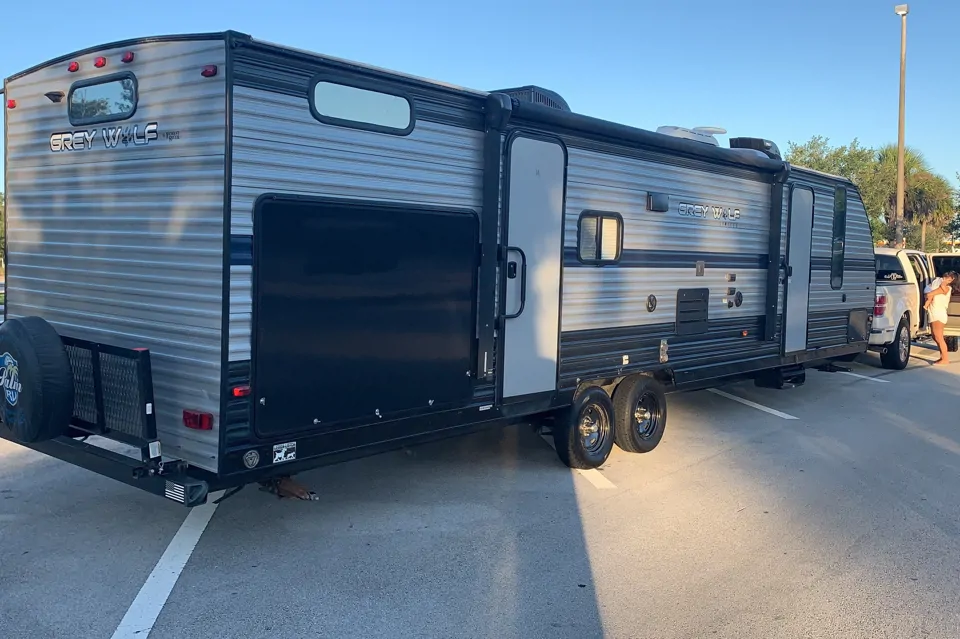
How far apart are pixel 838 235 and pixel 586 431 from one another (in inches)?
210

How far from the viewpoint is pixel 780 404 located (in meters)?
10.5

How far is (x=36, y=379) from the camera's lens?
471cm

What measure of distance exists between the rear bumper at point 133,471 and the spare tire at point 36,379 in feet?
0.59

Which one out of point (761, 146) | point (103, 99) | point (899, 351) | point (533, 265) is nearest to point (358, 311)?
point (533, 265)

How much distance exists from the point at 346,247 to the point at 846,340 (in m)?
8.28

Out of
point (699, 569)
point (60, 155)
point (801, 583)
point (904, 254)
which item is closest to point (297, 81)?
point (60, 155)

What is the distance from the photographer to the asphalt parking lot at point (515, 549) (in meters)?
4.25

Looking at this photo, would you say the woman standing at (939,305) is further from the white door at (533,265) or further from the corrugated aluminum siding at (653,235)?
the white door at (533,265)

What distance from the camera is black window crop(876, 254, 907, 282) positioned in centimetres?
1407

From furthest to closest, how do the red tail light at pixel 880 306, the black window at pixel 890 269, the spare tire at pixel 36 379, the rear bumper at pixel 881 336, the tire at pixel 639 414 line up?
1. the black window at pixel 890 269
2. the rear bumper at pixel 881 336
3. the red tail light at pixel 880 306
4. the tire at pixel 639 414
5. the spare tire at pixel 36 379

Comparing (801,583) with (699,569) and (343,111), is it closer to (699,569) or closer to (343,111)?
(699,569)

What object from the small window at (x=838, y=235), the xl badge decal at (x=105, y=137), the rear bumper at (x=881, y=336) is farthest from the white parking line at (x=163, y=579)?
the rear bumper at (x=881, y=336)

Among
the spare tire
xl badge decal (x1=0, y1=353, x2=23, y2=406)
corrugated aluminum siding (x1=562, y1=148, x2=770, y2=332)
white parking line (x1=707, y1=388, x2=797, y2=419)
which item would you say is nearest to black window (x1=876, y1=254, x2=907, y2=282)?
white parking line (x1=707, y1=388, x2=797, y2=419)

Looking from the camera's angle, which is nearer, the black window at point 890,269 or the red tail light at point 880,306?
the red tail light at point 880,306
